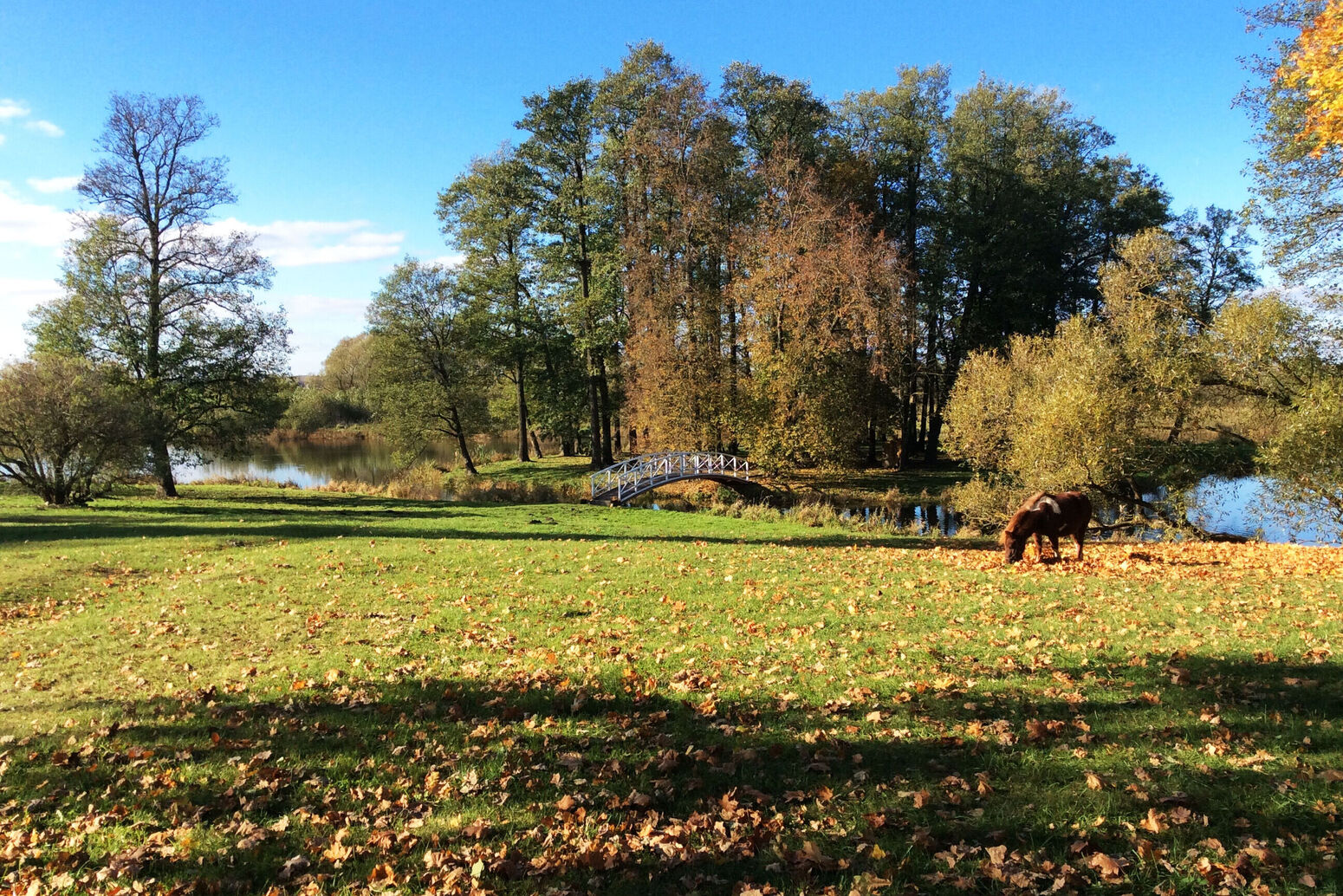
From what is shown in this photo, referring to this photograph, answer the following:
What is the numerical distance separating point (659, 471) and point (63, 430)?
20.6 metres

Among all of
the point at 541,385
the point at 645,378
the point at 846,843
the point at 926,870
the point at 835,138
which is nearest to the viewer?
the point at 926,870

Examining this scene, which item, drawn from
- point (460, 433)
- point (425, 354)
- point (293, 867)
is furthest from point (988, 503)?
point (425, 354)

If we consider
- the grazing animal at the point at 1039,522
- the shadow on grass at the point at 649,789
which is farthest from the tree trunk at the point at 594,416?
the shadow on grass at the point at 649,789

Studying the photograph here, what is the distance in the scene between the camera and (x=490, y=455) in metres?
49.9

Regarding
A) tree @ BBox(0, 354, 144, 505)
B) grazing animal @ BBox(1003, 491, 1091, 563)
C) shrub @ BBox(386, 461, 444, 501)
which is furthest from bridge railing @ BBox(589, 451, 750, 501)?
tree @ BBox(0, 354, 144, 505)

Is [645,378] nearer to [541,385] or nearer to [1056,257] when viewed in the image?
[541,385]

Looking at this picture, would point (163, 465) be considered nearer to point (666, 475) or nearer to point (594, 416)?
point (666, 475)

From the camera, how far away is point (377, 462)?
158 ft

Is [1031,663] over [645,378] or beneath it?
beneath

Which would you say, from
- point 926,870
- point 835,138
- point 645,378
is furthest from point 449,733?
point 835,138

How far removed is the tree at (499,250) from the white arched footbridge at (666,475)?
52.1 ft

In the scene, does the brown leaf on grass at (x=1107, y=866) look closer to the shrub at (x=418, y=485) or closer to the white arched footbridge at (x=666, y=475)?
the white arched footbridge at (x=666, y=475)

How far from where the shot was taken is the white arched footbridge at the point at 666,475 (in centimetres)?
2877

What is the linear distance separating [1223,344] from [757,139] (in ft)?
83.6
